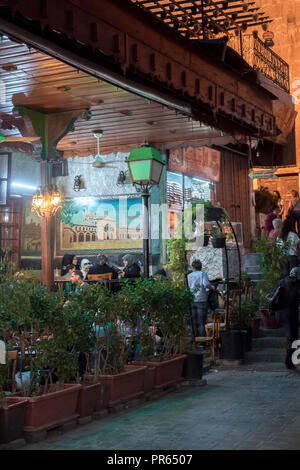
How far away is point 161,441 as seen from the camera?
20.2 ft

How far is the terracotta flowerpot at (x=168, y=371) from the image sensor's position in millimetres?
8781

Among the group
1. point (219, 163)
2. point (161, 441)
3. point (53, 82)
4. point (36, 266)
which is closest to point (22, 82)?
point (53, 82)

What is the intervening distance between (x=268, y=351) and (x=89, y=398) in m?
Answer: 5.96

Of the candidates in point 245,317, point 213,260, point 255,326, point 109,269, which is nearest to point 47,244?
point 109,269

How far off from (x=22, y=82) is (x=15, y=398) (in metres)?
5.90

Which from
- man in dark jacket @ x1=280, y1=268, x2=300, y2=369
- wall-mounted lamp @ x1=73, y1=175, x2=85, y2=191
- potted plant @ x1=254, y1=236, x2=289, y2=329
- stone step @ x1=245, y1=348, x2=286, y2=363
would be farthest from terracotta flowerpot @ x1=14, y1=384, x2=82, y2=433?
wall-mounted lamp @ x1=73, y1=175, x2=85, y2=191

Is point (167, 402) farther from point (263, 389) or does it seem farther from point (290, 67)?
point (290, 67)

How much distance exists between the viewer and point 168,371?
912cm

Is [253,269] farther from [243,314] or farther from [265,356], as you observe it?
[265,356]

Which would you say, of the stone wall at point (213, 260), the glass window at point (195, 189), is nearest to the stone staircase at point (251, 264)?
the stone wall at point (213, 260)

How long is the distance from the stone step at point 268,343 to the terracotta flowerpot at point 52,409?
6.54 metres

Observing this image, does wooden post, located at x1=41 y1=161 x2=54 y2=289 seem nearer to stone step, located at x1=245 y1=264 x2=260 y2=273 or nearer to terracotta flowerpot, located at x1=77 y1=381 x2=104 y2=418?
terracotta flowerpot, located at x1=77 y1=381 x2=104 y2=418

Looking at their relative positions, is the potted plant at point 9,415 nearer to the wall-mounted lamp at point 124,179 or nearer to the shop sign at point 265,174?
the wall-mounted lamp at point 124,179

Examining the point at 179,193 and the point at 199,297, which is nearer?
the point at 199,297
